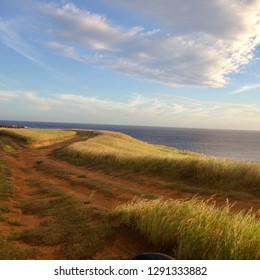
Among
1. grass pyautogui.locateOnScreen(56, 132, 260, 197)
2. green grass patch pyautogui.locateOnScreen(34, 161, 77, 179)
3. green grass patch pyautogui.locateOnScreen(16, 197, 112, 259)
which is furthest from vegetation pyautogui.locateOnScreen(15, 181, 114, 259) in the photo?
grass pyautogui.locateOnScreen(56, 132, 260, 197)

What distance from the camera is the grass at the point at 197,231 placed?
6.39m

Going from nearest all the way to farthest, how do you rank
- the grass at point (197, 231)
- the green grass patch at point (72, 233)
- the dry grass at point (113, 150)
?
the grass at point (197, 231), the green grass patch at point (72, 233), the dry grass at point (113, 150)

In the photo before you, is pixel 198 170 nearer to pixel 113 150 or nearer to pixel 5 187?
pixel 5 187

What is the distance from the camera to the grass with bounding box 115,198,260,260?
21.0 feet

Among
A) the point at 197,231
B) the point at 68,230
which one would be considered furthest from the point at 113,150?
the point at 197,231

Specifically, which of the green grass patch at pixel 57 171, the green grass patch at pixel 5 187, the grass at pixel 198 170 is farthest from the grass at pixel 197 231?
the green grass patch at pixel 57 171

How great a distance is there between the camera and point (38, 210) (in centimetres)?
1177

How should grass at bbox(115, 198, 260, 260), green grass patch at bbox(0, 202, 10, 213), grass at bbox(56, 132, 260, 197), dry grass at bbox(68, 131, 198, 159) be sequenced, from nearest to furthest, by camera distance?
1. grass at bbox(115, 198, 260, 260)
2. green grass patch at bbox(0, 202, 10, 213)
3. grass at bbox(56, 132, 260, 197)
4. dry grass at bbox(68, 131, 198, 159)

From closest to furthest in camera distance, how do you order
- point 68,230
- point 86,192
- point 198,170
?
point 68,230
point 86,192
point 198,170

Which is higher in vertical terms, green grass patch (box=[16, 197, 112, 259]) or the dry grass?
the dry grass

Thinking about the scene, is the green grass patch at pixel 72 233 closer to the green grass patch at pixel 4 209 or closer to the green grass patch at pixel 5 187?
the green grass patch at pixel 4 209

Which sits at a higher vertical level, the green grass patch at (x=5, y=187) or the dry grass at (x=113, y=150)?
the dry grass at (x=113, y=150)

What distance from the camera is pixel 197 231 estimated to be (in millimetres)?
7121

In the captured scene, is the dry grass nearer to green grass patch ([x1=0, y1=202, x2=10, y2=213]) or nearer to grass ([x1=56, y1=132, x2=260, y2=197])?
grass ([x1=56, y1=132, x2=260, y2=197])
